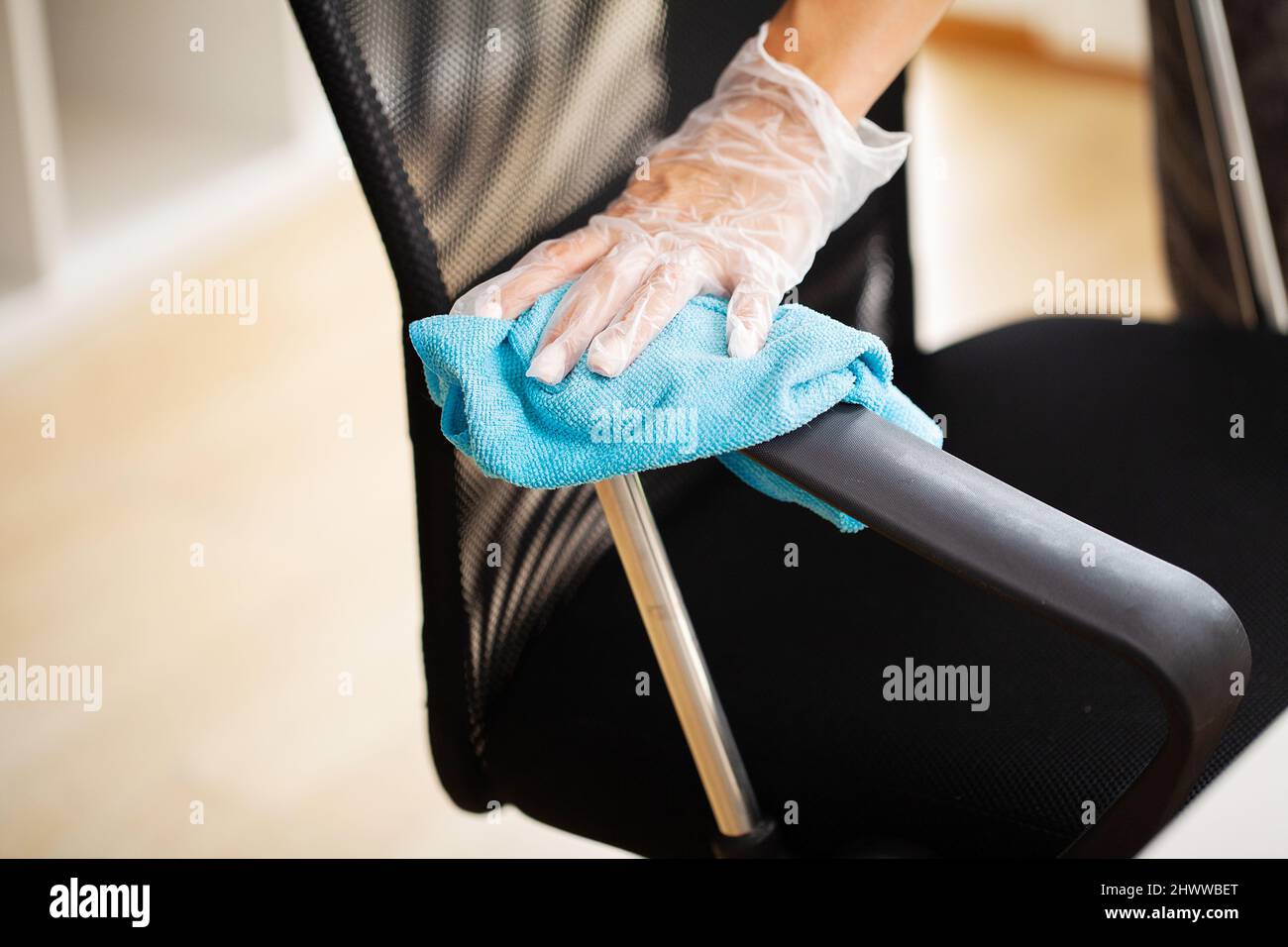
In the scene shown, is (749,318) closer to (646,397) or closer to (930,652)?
(646,397)

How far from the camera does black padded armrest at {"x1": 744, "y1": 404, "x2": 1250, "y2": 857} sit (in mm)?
480

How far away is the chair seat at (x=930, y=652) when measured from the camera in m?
0.66

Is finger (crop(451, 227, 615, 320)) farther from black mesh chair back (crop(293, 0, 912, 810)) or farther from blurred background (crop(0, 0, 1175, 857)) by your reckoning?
blurred background (crop(0, 0, 1175, 857))

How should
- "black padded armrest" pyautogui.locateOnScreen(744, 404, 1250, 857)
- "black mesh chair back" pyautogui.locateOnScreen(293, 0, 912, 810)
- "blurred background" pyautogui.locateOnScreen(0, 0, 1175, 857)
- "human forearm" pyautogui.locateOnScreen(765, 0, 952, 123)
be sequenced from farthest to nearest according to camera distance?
"blurred background" pyautogui.locateOnScreen(0, 0, 1175, 857), "human forearm" pyautogui.locateOnScreen(765, 0, 952, 123), "black mesh chair back" pyautogui.locateOnScreen(293, 0, 912, 810), "black padded armrest" pyautogui.locateOnScreen(744, 404, 1250, 857)

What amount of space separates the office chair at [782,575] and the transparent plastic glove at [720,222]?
0.03 m

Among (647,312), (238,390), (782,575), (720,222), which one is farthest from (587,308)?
(238,390)

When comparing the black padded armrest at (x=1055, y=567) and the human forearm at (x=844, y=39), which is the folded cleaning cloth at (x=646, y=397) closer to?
the black padded armrest at (x=1055, y=567)

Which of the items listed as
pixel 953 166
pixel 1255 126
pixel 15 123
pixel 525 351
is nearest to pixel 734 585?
pixel 525 351

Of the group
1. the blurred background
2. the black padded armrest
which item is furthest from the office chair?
the blurred background

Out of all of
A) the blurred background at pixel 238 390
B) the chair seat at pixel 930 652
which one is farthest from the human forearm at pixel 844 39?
the chair seat at pixel 930 652

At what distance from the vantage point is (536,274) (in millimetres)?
654

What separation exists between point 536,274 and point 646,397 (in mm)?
118

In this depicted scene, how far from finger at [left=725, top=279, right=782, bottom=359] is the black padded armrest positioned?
0.24 feet
